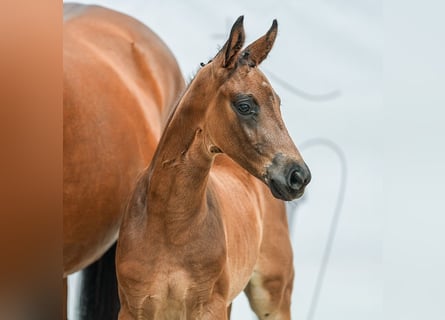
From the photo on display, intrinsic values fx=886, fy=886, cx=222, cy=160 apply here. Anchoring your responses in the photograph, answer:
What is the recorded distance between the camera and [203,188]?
133 centimetres

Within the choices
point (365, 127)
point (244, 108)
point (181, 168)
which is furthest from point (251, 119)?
point (365, 127)

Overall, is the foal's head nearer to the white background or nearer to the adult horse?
the adult horse

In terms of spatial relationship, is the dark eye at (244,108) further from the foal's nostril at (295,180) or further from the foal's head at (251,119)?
the foal's nostril at (295,180)

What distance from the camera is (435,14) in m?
1.95

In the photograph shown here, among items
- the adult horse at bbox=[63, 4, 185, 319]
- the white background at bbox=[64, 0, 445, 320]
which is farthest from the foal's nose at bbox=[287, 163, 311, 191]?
the white background at bbox=[64, 0, 445, 320]

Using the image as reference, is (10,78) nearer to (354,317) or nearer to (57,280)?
(57,280)

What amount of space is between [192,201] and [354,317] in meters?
0.79

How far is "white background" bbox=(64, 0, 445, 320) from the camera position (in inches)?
76.2

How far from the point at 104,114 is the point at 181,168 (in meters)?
0.40

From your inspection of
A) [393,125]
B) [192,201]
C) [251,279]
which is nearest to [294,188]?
[192,201]

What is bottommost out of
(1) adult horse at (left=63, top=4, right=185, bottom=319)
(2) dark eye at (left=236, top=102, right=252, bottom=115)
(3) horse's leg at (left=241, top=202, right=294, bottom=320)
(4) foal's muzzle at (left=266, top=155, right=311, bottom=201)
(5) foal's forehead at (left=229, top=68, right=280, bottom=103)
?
(3) horse's leg at (left=241, top=202, right=294, bottom=320)

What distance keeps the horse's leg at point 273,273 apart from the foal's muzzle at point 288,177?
50cm

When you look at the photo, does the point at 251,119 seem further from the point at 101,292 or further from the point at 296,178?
the point at 101,292

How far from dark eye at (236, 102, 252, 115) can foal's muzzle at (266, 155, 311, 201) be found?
7cm
